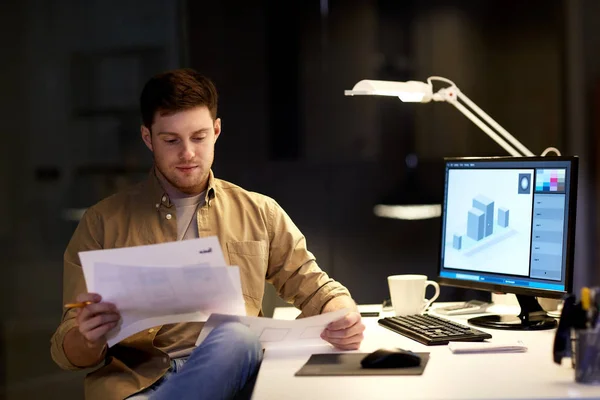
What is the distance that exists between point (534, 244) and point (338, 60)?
48.6 inches

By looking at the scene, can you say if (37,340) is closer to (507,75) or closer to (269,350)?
(269,350)

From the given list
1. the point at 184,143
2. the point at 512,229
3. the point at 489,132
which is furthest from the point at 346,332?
the point at 489,132

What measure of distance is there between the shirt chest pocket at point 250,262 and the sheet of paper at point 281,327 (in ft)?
1.17

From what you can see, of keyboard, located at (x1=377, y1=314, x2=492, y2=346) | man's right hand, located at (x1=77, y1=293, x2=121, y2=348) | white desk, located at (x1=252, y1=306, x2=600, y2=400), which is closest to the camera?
white desk, located at (x1=252, y1=306, x2=600, y2=400)

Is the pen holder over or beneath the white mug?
over

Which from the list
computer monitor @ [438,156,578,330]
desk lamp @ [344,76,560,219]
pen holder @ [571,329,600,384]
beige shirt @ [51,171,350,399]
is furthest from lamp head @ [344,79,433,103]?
pen holder @ [571,329,600,384]

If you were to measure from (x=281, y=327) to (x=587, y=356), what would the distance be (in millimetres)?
663

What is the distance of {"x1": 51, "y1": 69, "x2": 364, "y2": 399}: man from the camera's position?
1.99 meters

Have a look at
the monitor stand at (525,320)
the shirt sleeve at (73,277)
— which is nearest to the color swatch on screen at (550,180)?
the monitor stand at (525,320)

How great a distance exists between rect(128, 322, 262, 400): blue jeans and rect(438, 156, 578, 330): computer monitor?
0.68m

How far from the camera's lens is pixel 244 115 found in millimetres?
3080

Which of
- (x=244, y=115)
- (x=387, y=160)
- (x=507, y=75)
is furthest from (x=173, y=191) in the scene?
(x=507, y=75)

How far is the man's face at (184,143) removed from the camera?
2.18m

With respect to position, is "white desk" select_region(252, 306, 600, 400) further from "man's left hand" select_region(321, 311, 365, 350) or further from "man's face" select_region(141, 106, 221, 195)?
"man's face" select_region(141, 106, 221, 195)
